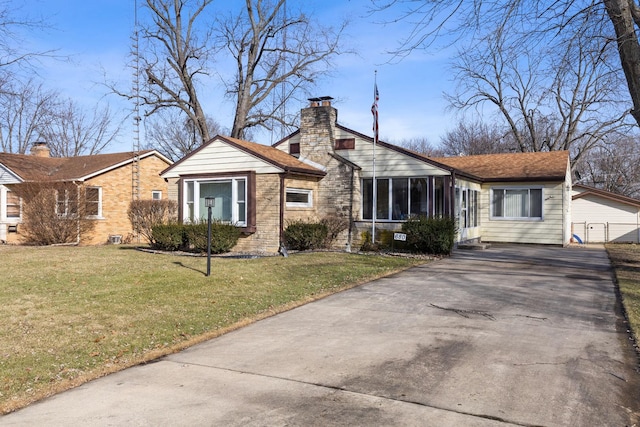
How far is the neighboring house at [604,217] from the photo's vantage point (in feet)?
75.2

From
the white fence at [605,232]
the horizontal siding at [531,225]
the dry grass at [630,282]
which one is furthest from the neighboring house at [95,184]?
the white fence at [605,232]

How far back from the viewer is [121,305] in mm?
7508

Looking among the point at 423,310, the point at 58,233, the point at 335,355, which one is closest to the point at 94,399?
the point at 335,355

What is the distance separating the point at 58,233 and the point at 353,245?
38.3 ft

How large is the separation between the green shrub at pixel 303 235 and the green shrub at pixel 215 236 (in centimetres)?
167

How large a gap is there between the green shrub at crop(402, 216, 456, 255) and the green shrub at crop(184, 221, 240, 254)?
543 centimetres

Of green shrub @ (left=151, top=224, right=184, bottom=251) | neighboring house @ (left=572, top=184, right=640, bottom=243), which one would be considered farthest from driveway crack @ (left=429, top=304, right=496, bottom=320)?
neighboring house @ (left=572, top=184, right=640, bottom=243)

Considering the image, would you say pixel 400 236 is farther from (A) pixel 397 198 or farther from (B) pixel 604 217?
(B) pixel 604 217

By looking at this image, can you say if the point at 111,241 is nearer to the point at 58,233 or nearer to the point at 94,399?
the point at 58,233

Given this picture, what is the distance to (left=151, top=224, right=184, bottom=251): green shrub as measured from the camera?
1580cm

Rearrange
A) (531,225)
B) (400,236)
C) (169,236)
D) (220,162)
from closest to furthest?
(400,236), (169,236), (220,162), (531,225)

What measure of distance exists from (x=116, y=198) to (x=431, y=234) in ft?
48.4

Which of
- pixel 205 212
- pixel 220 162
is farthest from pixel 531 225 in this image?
pixel 205 212

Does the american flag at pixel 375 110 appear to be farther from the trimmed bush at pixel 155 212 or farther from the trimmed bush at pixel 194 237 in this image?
the trimmed bush at pixel 155 212
